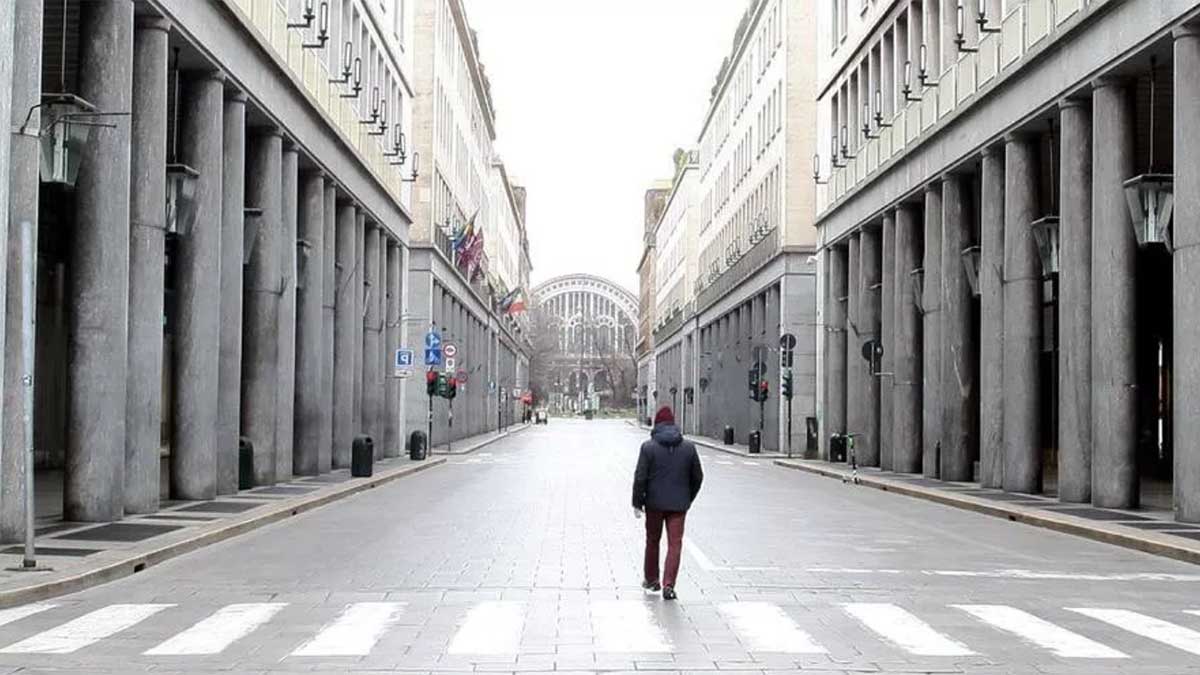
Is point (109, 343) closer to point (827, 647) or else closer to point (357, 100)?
point (827, 647)

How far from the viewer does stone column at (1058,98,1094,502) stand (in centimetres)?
2681

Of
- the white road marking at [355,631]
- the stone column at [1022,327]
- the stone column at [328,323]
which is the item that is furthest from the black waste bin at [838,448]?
the white road marking at [355,631]

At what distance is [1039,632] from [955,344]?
971 inches

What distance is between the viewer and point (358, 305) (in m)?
43.7

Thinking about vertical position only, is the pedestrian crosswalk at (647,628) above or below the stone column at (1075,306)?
below

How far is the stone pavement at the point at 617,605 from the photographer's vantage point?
10.7 m

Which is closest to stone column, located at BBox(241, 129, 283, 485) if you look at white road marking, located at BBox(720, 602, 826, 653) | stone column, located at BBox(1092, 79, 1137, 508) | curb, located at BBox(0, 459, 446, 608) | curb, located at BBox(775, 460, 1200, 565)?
curb, located at BBox(0, 459, 446, 608)

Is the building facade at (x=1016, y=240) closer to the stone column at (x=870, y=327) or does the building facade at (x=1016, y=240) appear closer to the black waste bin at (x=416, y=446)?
the stone column at (x=870, y=327)

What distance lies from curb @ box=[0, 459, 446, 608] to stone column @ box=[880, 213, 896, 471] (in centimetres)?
1881

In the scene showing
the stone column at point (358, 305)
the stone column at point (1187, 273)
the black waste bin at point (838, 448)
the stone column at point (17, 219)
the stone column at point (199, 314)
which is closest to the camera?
the stone column at point (17, 219)

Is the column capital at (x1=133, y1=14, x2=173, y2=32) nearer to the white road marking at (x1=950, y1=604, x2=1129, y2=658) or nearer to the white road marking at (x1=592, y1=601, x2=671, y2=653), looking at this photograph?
the white road marking at (x1=592, y1=601, x2=671, y2=653)

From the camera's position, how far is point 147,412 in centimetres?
2247

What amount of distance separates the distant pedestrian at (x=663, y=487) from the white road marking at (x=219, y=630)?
11.8 ft

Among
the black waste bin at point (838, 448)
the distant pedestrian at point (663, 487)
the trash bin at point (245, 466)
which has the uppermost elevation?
the distant pedestrian at point (663, 487)
